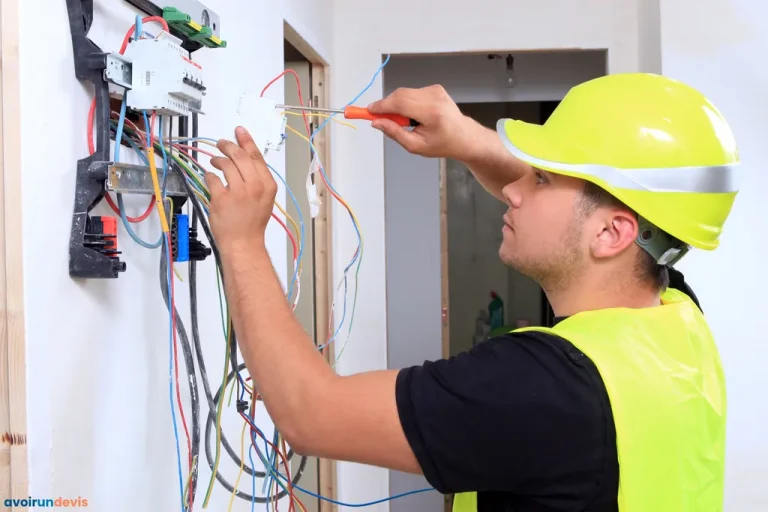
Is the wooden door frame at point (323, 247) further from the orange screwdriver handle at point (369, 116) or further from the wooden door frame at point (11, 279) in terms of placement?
the wooden door frame at point (11, 279)

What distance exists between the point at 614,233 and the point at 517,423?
37cm

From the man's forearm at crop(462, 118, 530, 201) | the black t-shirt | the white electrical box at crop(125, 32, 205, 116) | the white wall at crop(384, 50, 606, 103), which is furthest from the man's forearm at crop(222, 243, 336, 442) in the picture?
the white wall at crop(384, 50, 606, 103)

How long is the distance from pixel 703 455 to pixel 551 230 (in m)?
0.41

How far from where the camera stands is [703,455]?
3.42 feet

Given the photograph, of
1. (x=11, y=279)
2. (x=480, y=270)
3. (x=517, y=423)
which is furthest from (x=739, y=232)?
(x=480, y=270)

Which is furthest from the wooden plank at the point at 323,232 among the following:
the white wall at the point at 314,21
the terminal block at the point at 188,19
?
the terminal block at the point at 188,19

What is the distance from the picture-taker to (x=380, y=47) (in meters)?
2.89

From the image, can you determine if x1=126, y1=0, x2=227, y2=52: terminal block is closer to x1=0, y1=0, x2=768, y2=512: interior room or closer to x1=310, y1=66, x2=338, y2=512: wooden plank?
x1=0, y1=0, x2=768, y2=512: interior room

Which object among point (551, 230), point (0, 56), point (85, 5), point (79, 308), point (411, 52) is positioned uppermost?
point (411, 52)

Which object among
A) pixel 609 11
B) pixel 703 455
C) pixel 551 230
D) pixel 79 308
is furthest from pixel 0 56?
pixel 609 11

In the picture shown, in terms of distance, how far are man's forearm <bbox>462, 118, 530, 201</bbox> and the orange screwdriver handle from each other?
18 cm

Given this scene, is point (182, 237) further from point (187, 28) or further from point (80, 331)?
point (187, 28)

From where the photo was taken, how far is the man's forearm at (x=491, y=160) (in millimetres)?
1459

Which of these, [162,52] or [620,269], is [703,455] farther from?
[162,52]
